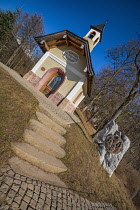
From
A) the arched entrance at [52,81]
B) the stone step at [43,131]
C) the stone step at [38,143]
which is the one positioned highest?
the arched entrance at [52,81]

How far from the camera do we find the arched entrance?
35.5ft

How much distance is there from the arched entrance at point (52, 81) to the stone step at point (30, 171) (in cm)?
835

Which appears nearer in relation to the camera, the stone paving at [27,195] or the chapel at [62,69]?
the stone paving at [27,195]

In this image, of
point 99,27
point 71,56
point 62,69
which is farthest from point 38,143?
point 99,27

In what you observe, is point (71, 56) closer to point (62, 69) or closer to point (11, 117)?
point (62, 69)

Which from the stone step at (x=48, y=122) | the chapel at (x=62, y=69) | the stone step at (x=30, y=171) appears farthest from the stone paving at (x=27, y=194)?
the chapel at (x=62, y=69)

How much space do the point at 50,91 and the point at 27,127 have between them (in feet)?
24.8

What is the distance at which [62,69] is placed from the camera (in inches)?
422

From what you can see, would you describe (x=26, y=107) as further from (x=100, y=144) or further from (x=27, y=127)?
(x=100, y=144)

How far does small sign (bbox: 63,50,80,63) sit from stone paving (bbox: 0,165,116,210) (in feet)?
34.2

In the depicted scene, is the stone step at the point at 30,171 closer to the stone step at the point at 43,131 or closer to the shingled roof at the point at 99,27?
the stone step at the point at 43,131

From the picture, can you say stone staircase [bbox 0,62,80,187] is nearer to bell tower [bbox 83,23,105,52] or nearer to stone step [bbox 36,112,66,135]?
stone step [bbox 36,112,66,135]

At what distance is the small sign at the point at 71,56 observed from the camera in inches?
431

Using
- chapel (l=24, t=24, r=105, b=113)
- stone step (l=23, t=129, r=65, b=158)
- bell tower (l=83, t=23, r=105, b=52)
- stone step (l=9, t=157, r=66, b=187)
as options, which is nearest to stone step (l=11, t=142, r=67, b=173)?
stone step (l=9, t=157, r=66, b=187)
